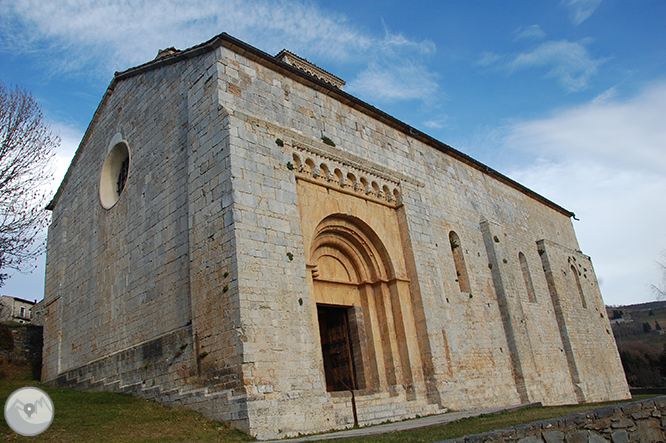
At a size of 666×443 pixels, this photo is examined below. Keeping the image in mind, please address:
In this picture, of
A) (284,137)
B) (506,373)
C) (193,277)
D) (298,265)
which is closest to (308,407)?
(298,265)

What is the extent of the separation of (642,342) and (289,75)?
74.9 m

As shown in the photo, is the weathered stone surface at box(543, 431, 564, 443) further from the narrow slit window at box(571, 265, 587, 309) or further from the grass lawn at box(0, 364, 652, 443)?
the narrow slit window at box(571, 265, 587, 309)

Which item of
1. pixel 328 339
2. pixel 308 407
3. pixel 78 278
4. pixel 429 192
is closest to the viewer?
pixel 308 407

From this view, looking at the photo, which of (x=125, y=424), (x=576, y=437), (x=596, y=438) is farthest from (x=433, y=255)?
(x=125, y=424)

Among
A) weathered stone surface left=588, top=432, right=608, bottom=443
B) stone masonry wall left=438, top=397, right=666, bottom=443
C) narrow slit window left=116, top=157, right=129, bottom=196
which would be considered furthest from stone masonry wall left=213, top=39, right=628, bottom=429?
narrow slit window left=116, top=157, right=129, bottom=196

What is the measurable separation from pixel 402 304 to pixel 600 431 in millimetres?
6283

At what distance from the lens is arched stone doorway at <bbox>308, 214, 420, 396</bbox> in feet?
42.5

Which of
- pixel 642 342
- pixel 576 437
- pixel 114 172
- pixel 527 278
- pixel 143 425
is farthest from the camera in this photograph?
pixel 642 342

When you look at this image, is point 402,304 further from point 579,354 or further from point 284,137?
point 579,354

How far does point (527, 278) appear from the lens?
21000 mm

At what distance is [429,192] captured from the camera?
17.0 metres

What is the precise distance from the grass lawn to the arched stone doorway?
Result: 3.24 meters

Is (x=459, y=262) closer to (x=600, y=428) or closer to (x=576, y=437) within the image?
(x=600, y=428)

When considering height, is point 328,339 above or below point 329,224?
below
